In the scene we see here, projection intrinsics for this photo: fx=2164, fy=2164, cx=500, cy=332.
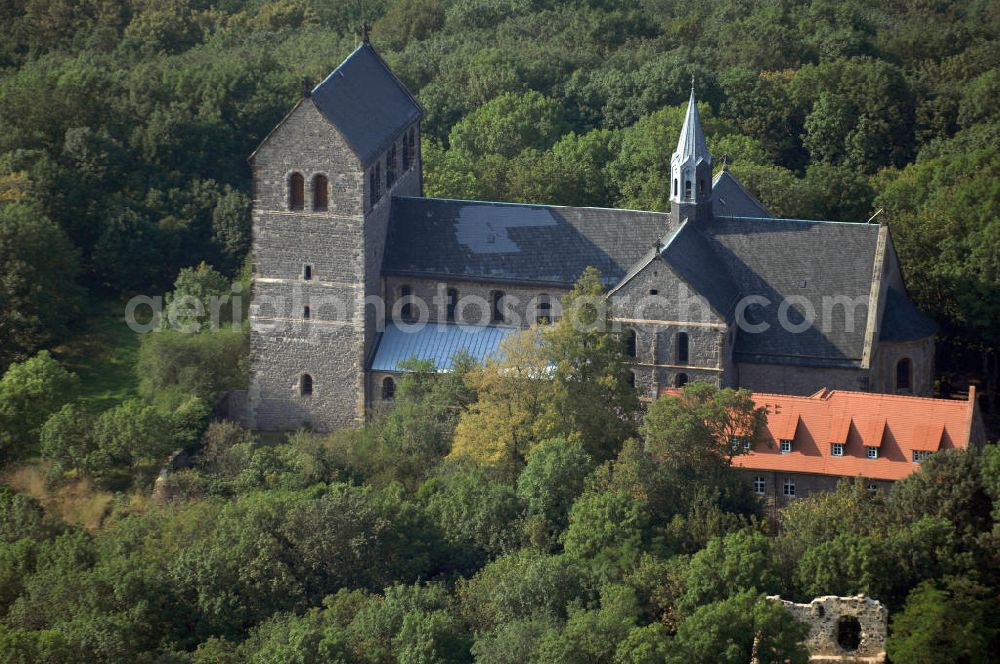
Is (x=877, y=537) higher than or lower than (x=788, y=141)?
lower

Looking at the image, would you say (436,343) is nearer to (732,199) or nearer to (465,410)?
(465,410)

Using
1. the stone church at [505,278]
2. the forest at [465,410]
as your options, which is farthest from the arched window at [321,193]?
the forest at [465,410]

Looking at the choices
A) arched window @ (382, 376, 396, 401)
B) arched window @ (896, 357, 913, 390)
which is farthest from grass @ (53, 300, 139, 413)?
arched window @ (896, 357, 913, 390)

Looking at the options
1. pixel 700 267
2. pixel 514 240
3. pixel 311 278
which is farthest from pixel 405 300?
pixel 700 267

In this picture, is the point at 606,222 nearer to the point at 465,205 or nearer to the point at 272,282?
the point at 465,205

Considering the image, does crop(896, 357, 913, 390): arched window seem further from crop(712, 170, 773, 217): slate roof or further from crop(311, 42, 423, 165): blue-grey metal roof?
crop(311, 42, 423, 165): blue-grey metal roof

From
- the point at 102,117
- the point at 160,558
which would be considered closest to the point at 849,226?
the point at 160,558
